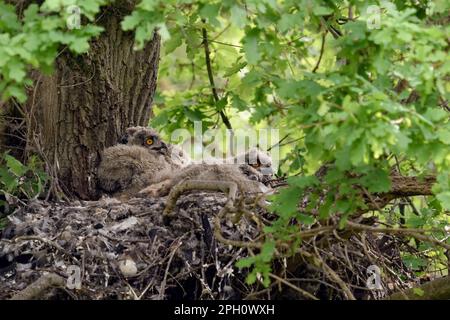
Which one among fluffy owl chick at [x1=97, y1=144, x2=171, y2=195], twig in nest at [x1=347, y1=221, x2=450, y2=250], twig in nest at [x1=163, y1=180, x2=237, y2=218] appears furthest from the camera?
fluffy owl chick at [x1=97, y1=144, x2=171, y2=195]

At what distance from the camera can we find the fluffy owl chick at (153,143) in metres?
8.48

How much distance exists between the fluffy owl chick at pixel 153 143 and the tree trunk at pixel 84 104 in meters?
0.14

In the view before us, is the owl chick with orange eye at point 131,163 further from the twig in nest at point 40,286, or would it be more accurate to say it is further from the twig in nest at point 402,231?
the twig in nest at point 402,231

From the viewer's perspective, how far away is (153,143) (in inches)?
343

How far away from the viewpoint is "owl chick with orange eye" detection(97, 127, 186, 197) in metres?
8.28

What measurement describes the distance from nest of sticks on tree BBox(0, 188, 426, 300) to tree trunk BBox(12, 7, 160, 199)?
4.00 ft

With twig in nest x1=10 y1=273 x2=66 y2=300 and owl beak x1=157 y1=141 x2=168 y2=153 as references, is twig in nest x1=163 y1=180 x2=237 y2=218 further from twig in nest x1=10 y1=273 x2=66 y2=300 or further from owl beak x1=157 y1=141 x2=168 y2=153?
owl beak x1=157 y1=141 x2=168 y2=153

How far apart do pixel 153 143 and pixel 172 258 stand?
2.49 m

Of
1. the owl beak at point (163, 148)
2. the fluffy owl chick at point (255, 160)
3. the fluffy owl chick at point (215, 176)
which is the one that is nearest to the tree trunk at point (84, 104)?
the owl beak at point (163, 148)

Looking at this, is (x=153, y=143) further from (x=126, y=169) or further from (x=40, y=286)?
(x=40, y=286)

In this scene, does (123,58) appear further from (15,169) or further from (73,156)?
(15,169)

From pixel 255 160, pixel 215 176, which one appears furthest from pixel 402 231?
pixel 255 160

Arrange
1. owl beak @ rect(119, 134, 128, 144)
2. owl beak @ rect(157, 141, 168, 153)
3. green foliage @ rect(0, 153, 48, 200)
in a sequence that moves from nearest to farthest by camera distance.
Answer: green foliage @ rect(0, 153, 48, 200) → owl beak @ rect(119, 134, 128, 144) → owl beak @ rect(157, 141, 168, 153)

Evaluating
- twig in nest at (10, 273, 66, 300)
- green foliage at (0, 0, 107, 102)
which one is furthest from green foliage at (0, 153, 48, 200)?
green foliage at (0, 0, 107, 102)
